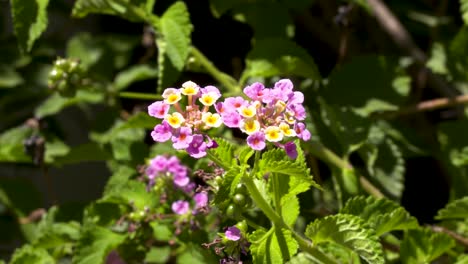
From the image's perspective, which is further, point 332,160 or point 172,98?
point 332,160

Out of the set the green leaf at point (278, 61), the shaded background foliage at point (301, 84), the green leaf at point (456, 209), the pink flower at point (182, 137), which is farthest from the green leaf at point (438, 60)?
the pink flower at point (182, 137)

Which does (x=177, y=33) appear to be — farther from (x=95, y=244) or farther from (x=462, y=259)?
(x=462, y=259)

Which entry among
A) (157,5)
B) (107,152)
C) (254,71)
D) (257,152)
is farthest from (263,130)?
(157,5)

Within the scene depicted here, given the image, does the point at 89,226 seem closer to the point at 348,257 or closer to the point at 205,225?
the point at 205,225

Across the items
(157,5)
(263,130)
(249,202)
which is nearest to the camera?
(263,130)

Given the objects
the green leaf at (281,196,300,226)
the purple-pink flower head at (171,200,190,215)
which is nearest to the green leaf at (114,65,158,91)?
the purple-pink flower head at (171,200,190,215)

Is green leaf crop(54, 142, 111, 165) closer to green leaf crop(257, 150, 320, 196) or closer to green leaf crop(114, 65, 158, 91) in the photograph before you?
green leaf crop(114, 65, 158, 91)

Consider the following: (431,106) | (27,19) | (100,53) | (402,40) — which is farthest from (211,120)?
(100,53)
